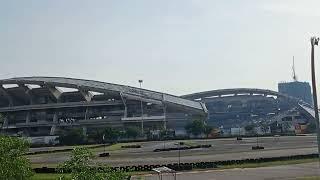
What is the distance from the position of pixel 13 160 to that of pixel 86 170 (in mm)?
7265

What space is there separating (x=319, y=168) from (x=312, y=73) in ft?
86.8

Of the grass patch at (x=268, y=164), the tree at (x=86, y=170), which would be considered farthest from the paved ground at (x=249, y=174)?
the tree at (x=86, y=170)

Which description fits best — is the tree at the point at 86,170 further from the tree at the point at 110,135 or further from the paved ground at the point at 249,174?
the tree at the point at 110,135

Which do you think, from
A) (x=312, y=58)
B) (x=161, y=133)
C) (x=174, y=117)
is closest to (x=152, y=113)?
(x=174, y=117)

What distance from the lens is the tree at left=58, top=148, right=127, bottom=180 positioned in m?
16.0

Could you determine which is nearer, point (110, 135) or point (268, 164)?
point (268, 164)

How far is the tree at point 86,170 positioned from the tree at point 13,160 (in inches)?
191

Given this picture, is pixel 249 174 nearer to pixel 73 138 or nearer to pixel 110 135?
pixel 73 138

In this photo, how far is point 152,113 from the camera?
7781 inches

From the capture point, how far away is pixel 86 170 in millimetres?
16531

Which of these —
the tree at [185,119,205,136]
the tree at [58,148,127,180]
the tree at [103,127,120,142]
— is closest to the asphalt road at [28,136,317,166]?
the tree at [58,148,127,180]

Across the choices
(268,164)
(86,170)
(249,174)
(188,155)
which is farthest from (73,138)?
(86,170)

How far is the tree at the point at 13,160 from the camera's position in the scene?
21562 mm

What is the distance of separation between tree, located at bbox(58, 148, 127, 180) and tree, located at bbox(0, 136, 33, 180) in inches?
191
